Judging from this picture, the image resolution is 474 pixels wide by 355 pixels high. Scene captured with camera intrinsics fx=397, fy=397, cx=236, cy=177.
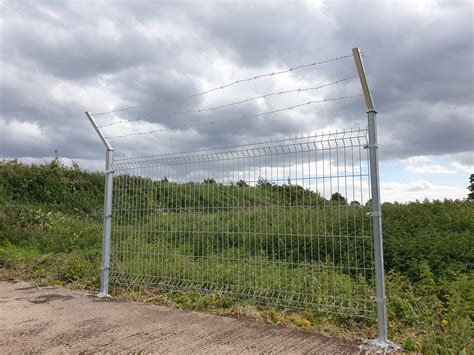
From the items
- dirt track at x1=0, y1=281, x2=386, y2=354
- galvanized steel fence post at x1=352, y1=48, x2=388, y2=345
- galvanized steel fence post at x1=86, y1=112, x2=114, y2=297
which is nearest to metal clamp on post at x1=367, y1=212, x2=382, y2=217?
galvanized steel fence post at x1=352, y1=48, x2=388, y2=345

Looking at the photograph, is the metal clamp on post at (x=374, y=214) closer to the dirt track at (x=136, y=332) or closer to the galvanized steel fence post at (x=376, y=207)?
the galvanized steel fence post at (x=376, y=207)

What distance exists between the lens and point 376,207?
136 inches

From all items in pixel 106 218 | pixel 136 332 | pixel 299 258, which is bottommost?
pixel 136 332

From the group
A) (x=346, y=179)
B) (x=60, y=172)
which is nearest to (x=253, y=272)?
(x=346, y=179)

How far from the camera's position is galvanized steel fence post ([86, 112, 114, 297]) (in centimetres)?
538

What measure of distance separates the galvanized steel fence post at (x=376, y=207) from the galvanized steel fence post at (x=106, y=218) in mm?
3537

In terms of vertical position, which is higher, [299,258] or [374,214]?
[374,214]

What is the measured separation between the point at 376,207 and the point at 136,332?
250 centimetres

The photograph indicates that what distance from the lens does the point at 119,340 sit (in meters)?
3.57

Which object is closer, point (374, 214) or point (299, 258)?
point (374, 214)

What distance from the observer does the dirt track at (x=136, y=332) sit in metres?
3.37

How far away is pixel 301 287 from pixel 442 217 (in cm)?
408

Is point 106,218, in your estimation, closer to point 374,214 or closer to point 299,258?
point 299,258

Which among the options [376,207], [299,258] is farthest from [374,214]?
[299,258]
